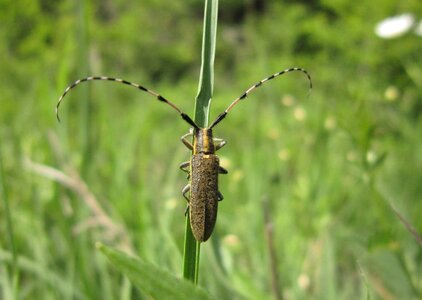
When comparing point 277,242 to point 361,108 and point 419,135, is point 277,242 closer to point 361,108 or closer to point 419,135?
point 361,108

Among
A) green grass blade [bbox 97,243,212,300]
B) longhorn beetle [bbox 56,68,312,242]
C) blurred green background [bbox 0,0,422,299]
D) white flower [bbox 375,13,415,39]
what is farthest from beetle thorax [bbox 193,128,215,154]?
white flower [bbox 375,13,415,39]

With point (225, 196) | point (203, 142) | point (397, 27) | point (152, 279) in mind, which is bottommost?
point (152, 279)

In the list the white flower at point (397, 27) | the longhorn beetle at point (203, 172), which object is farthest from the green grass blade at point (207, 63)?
the white flower at point (397, 27)

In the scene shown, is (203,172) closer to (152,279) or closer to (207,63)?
(207,63)

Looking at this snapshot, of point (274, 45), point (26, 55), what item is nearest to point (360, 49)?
point (274, 45)

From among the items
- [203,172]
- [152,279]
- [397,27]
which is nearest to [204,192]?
[203,172]

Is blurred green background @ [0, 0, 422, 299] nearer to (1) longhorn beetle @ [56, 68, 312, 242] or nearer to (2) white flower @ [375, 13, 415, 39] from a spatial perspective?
(1) longhorn beetle @ [56, 68, 312, 242]
